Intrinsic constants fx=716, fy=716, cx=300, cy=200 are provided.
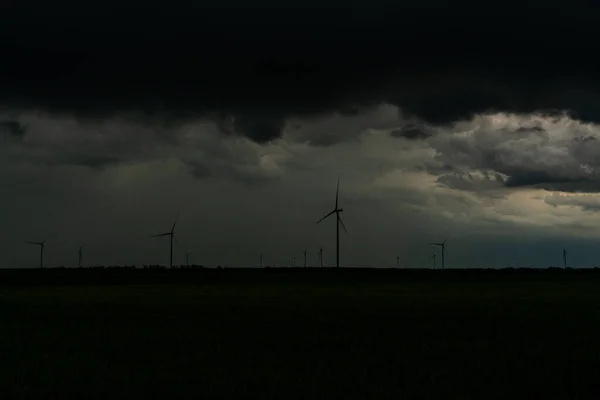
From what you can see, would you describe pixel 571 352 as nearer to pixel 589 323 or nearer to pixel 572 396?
pixel 572 396

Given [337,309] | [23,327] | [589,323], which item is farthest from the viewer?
[337,309]

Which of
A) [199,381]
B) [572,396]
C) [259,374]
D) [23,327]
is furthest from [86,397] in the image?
[23,327]

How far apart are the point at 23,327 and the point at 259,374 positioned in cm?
2252

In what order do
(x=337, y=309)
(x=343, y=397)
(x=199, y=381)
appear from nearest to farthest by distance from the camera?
(x=343, y=397), (x=199, y=381), (x=337, y=309)

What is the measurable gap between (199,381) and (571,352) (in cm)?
1566

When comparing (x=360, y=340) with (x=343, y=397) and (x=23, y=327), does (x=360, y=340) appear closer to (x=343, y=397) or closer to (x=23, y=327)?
(x=343, y=397)

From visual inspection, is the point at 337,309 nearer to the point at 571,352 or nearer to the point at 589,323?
the point at 589,323

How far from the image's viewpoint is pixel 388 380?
73.7 feet

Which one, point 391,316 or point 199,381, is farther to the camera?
point 391,316

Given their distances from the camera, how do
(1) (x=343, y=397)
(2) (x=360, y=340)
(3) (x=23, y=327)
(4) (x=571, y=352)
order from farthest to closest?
1. (3) (x=23, y=327)
2. (2) (x=360, y=340)
3. (4) (x=571, y=352)
4. (1) (x=343, y=397)

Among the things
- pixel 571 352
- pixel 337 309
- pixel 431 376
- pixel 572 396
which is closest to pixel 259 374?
pixel 431 376

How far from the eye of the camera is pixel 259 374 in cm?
2300

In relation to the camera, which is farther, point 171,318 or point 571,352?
point 171,318

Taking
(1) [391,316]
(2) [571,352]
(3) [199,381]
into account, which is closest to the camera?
(3) [199,381]
